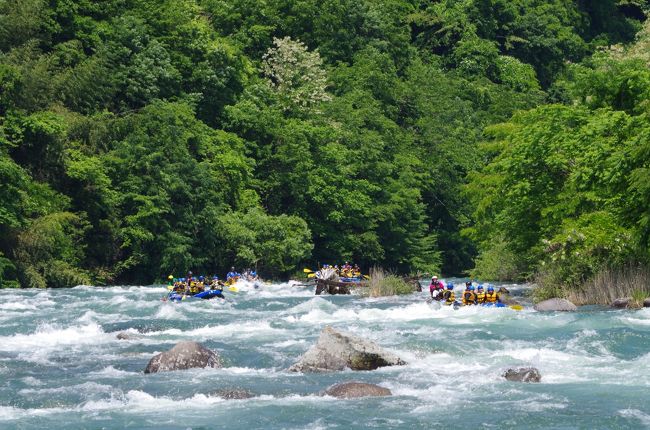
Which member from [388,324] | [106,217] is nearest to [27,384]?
[388,324]

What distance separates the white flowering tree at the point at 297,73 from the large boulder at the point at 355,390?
1790 inches

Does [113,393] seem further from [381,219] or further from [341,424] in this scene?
[381,219]

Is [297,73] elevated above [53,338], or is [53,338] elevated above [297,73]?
[297,73]

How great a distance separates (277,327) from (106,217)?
20551 mm

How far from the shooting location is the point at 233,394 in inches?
672

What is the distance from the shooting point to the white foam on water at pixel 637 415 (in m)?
14.8

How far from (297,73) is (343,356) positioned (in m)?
44.9

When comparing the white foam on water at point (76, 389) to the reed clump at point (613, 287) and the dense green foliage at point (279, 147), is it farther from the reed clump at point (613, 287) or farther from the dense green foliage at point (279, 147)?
the reed clump at point (613, 287)

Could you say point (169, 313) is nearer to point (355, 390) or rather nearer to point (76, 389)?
point (76, 389)

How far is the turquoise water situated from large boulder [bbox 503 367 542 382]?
0.22 meters

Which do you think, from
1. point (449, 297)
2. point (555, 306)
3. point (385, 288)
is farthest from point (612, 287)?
point (385, 288)

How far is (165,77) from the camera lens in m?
52.2

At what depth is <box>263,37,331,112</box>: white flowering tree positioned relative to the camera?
62244mm

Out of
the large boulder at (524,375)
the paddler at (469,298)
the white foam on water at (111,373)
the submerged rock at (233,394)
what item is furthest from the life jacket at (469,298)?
the submerged rock at (233,394)
